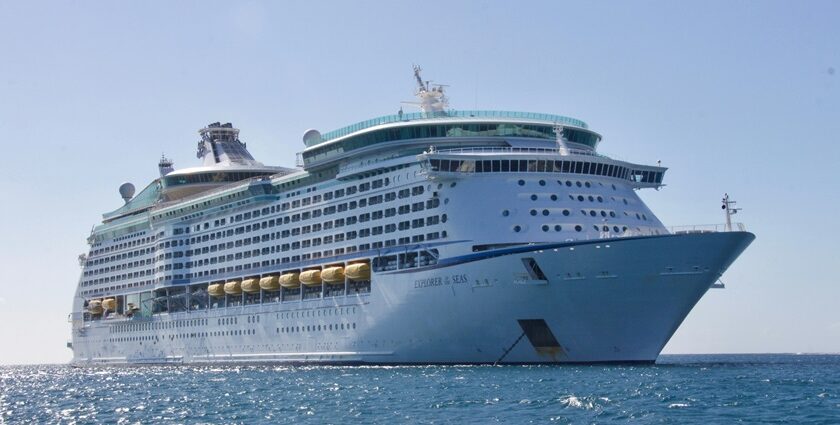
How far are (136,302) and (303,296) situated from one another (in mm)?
22880

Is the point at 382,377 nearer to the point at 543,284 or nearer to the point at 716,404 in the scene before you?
→ the point at 543,284

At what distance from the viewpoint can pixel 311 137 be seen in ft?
206

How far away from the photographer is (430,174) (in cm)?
5000

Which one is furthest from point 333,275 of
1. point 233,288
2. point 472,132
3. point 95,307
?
point 95,307

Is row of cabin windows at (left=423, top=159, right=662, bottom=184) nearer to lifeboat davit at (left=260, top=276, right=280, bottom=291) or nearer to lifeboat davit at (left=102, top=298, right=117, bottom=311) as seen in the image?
lifeboat davit at (left=260, top=276, right=280, bottom=291)

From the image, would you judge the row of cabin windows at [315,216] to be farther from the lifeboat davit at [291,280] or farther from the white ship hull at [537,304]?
the white ship hull at [537,304]

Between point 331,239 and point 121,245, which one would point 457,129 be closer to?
point 331,239

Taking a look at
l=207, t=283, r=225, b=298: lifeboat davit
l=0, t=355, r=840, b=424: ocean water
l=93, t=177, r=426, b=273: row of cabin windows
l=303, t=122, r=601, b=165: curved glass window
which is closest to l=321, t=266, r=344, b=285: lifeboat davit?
l=93, t=177, r=426, b=273: row of cabin windows

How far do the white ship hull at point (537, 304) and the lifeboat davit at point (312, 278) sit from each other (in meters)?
1.95

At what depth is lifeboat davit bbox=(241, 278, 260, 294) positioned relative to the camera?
6256 centimetres

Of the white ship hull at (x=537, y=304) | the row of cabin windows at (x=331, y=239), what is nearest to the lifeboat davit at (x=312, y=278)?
the row of cabin windows at (x=331, y=239)

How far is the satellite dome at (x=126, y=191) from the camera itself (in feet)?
286

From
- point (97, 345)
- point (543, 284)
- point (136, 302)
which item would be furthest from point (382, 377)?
point (97, 345)

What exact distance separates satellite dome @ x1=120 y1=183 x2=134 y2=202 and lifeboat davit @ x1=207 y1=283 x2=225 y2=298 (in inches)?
938
